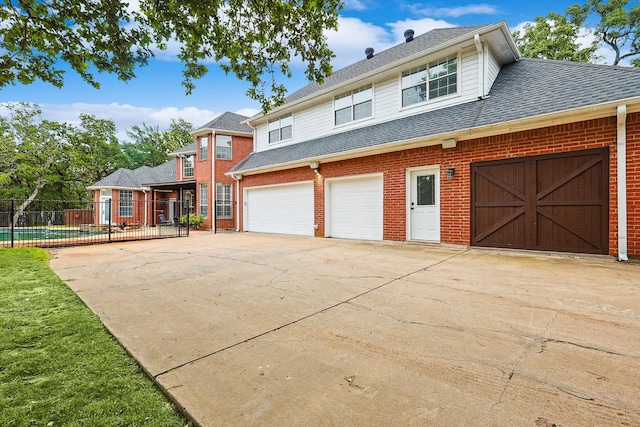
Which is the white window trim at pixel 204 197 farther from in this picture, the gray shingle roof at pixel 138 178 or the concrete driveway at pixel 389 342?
the concrete driveway at pixel 389 342

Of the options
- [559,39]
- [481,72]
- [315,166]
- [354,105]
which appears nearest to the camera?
[481,72]

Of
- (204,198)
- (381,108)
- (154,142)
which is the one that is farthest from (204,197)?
(154,142)

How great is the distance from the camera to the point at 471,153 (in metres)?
7.53

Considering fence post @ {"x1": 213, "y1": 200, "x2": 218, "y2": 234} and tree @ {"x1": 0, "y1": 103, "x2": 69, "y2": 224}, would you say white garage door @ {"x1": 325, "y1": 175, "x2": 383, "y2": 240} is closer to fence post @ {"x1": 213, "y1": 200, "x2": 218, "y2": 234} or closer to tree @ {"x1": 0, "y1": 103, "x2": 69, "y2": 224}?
fence post @ {"x1": 213, "y1": 200, "x2": 218, "y2": 234}

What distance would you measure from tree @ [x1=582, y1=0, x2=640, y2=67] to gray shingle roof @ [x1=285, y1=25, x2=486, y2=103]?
45.0 ft

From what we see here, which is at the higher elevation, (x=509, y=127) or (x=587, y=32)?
(x=587, y=32)

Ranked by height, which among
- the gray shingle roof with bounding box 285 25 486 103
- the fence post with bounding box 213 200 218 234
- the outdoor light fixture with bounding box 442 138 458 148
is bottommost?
the fence post with bounding box 213 200 218 234

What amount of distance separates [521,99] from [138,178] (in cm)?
2568

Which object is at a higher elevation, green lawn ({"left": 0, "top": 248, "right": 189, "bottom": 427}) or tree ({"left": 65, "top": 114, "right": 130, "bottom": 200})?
tree ({"left": 65, "top": 114, "right": 130, "bottom": 200})

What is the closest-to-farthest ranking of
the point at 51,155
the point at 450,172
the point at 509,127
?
1. the point at 509,127
2. the point at 450,172
3. the point at 51,155

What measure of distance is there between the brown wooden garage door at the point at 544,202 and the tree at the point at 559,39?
14324mm

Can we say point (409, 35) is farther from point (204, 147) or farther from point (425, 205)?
point (204, 147)

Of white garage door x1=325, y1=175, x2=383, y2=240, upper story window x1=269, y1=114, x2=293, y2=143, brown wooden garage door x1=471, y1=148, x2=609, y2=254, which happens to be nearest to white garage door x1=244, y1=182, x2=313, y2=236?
white garage door x1=325, y1=175, x2=383, y2=240

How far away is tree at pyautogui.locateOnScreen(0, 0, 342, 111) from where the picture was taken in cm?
372
